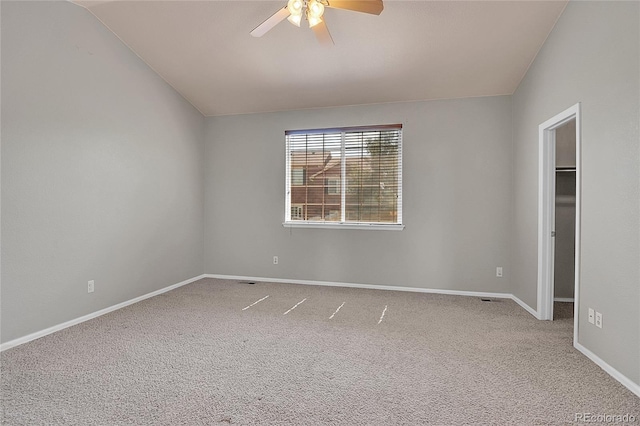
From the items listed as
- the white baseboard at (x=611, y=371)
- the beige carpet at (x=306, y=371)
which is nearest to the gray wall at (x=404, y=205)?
the beige carpet at (x=306, y=371)

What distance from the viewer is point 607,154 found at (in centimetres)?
243

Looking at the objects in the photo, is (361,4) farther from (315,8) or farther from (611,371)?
(611,371)

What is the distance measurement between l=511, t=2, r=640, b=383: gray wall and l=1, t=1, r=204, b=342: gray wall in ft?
14.4

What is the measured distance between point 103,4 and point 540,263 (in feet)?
16.4

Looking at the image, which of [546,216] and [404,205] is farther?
[404,205]

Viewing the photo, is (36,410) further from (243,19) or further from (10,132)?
(243,19)

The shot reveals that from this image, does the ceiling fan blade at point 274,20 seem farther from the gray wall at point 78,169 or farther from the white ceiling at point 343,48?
the gray wall at point 78,169

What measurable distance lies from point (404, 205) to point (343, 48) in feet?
6.95

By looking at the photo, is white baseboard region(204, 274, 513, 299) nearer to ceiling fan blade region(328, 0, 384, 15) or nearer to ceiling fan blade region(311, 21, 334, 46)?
ceiling fan blade region(311, 21, 334, 46)

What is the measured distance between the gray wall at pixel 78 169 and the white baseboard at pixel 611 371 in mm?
4422

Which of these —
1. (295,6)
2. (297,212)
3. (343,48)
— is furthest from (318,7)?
(297,212)

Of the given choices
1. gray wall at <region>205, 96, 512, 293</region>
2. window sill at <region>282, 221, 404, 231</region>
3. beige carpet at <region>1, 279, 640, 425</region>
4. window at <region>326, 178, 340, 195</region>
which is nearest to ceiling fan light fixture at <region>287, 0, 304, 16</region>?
gray wall at <region>205, 96, 512, 293</region>

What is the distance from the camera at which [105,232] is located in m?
3.66

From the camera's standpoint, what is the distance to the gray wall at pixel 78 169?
279 cm
